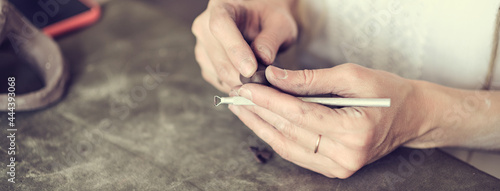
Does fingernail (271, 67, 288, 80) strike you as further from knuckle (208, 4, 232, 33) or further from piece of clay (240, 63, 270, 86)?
knuckle (208, 4, 232, 33)

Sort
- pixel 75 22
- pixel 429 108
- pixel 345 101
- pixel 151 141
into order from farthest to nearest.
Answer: pixel 75 22 → pixel 151 141 → pixel 429 108 → pixel 345 101

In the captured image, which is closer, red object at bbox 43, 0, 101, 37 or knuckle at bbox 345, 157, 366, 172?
knuckle at bbox 345, 157, 366, 172

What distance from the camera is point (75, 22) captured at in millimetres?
1062

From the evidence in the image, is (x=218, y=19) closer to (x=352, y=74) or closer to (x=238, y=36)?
(x=238, y=36)

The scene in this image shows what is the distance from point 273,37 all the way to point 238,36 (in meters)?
0.10

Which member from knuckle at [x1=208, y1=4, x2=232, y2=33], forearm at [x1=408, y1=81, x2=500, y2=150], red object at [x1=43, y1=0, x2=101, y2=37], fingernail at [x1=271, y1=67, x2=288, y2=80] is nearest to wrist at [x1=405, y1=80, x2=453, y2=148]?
forearm at [x1=408, y1=81, x2=500, y2=150]

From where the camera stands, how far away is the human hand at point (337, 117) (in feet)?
1.82

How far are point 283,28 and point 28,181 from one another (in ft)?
1.74

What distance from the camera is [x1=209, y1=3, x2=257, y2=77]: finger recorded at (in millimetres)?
601

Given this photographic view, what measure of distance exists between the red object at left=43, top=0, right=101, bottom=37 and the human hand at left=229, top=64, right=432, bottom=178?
2.10 feet

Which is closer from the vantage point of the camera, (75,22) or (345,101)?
(345,101)

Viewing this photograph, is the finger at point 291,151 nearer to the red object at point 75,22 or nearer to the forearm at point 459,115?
the forearm at point 459,115

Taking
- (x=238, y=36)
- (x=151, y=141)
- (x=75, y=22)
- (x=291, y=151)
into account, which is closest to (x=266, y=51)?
(x=238, y=36)

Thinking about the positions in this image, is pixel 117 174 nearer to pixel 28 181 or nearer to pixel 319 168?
pixel 28 181
